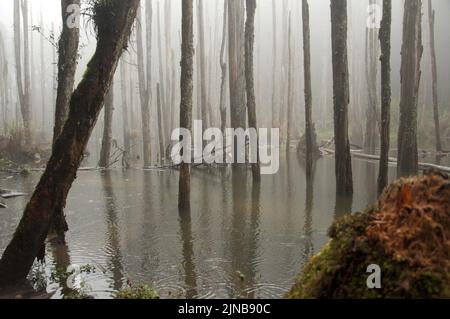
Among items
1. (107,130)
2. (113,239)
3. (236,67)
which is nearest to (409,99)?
(236,67)

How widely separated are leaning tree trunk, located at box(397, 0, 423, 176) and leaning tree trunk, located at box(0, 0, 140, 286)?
32.9ft

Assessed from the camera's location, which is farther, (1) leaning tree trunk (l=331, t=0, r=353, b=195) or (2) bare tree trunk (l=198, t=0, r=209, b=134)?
(2) bare tree trunk (l=198, t=0, r=209, b=134)

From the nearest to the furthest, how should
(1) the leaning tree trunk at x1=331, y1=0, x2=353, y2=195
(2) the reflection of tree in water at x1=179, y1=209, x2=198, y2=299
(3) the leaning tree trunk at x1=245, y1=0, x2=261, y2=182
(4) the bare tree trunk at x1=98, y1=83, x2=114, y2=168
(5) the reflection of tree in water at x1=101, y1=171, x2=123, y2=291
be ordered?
(2) the reflection of tree in water at x1=179, y1=209, x2=198, y2=299 → (5) the reflection of tree in water at x1=101, y1=171, x2=123, y2=291 → (1) the leaning tree trunk at x1=331, y1=0, x2=353, y2=195 → (3) the leaning tree trunk at x1=245, y1=0, x2=261, y2=182 → (4) the bare tree trunk at x1=98, y1=83, x2=114, y2=168

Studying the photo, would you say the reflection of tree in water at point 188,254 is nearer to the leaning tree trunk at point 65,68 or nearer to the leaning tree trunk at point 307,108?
the leaning tree trunk at point 65,68

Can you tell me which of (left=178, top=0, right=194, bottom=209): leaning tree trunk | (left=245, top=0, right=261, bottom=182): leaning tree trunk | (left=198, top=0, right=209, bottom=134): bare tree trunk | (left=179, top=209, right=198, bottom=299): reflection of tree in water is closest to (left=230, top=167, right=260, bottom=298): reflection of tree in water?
(left=179, top=209, right=198, bottom=299): reflection of tree in water

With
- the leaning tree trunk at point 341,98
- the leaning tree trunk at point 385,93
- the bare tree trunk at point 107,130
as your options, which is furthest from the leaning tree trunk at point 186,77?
the bare tree trunk at point 107,130

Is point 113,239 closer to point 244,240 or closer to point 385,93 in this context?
point 244,240

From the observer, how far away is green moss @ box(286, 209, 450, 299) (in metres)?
2.58

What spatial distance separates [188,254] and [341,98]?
5563mm

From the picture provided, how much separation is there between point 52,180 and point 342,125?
7.06 metres

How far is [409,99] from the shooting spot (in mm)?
13328

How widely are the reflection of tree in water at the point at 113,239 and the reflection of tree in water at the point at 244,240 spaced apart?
130 centimetres

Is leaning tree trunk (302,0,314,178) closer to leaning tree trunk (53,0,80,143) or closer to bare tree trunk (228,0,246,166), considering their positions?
bare tree trunk (228,0,246,166)
